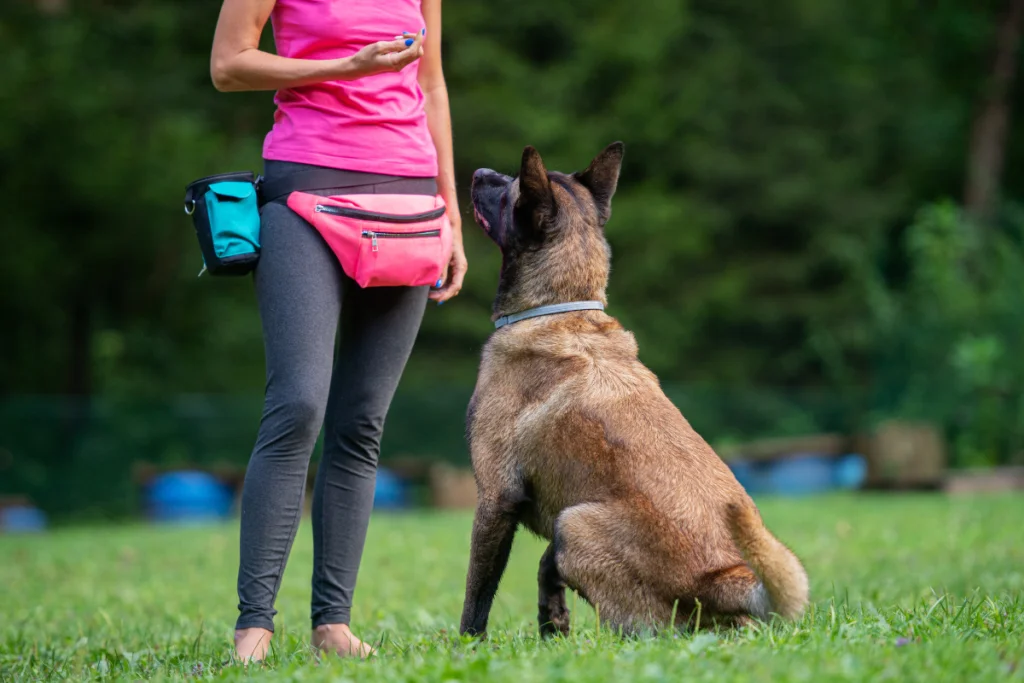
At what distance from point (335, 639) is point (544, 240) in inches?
58.6

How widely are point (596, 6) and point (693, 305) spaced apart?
269 inches

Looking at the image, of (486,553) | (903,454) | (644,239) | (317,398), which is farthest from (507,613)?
(644,239)

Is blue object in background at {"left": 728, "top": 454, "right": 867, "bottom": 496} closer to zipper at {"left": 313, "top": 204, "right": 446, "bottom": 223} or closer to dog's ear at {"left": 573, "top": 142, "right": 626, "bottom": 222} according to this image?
dog's ear at {"left": 573, "top": 142, "right": 626, "bottom": 222}

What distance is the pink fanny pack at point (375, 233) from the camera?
3572mm

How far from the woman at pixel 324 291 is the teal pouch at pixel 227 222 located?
53mm

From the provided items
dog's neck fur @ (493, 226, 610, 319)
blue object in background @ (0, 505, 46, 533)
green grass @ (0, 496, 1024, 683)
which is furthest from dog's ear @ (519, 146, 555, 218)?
blue object in background @ (0, 505, 46, 533)

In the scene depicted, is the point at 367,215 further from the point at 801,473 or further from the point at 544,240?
the point at 801,473

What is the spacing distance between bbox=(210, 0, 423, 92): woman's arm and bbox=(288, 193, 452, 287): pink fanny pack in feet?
1.23

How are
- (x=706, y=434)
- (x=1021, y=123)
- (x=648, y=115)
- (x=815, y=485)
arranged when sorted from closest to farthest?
(x=815, y=485)
(x=706, y=434)
(x=648, y=115)
(x=1021, y=123)

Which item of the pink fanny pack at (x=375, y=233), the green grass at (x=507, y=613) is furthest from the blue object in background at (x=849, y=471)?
the pink fanny pack at (x=375, y=233)

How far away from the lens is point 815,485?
16.7 meters

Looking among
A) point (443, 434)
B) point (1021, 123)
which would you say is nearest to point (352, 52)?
point (443, 434)

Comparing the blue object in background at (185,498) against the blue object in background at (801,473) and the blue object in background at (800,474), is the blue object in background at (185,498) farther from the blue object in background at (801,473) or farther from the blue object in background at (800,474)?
the blue object in background at (801,473)

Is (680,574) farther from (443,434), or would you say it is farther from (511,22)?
(511,22)
